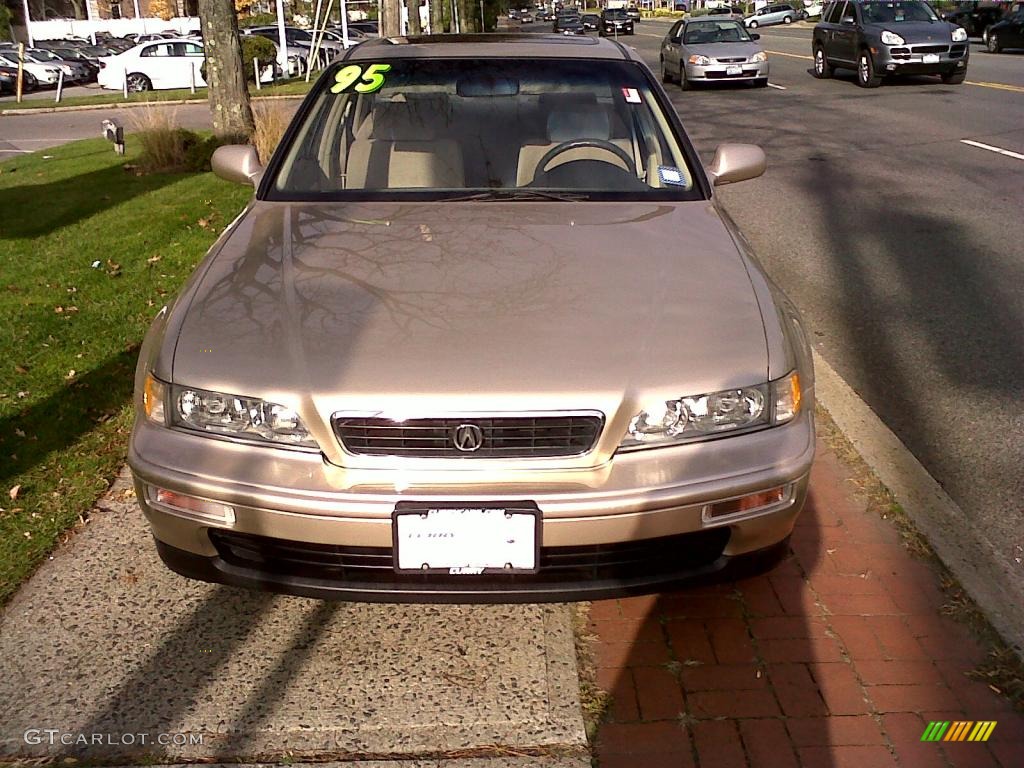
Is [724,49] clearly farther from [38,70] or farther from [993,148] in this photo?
[38,70]

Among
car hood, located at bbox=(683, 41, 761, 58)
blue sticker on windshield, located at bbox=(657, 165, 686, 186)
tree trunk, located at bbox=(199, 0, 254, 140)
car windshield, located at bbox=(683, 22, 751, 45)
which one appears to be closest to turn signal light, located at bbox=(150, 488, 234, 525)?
blue sticker on windshield, located at bbox=(657, 165, 686, 186)

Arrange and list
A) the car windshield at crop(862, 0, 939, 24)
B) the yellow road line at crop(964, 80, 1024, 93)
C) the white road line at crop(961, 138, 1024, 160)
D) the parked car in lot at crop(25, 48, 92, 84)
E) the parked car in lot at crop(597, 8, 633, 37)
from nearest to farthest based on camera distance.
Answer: the white road line at crop(961, 138, 1024, 160) → the yellow road line at crop(964, 80, 1024, 93) → the car windshield at crop(862, 0, 939, 24) → the parked car in lot at crop(25, 48, 92, 84) → the parked car in lot at crop(597, 8, 633, 37)

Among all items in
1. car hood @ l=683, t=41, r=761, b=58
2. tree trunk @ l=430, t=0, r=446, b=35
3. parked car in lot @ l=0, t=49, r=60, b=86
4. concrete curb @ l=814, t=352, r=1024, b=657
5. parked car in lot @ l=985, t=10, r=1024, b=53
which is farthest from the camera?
parked car in lot @ l=0, t=49, r=60, b=86

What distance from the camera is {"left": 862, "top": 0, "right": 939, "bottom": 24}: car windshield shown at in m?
20.9

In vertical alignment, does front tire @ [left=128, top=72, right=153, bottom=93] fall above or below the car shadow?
below

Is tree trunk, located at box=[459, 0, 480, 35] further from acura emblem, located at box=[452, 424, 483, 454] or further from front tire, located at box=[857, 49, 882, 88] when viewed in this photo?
acura emblem, located at box=[452, 424, 483, 454]

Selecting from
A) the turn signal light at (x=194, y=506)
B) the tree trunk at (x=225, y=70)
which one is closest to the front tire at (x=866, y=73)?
the tree trunk at (x=225, y=70)

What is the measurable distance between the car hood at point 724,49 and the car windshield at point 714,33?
1.16 feet

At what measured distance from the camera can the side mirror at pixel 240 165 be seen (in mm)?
4340

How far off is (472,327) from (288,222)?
A: 3.93 ft

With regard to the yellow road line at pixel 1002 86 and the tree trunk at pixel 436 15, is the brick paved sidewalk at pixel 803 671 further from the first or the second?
the tree trunk at pixel 436 15

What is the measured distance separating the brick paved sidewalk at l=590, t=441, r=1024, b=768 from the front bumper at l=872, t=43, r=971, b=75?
18917mm

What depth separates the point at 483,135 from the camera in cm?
423

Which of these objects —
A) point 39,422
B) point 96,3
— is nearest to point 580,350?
point 39,422
